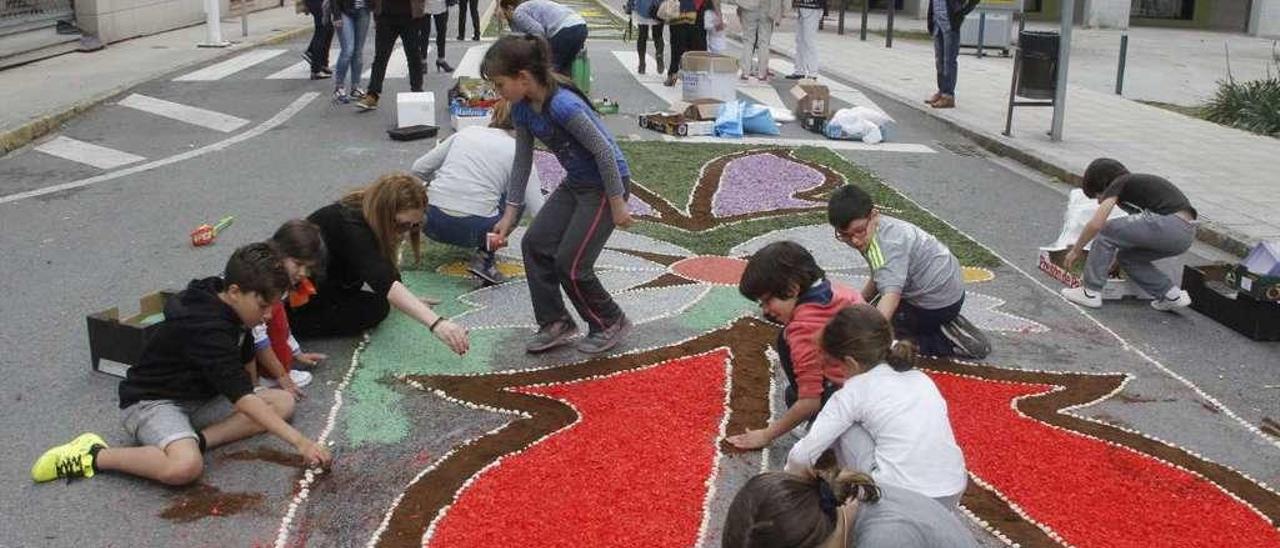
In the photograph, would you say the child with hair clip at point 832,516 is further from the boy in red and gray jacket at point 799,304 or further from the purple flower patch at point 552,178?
the purple flower patch at point 552,178

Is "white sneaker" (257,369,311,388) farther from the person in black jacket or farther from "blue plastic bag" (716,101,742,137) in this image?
the person in black jacket

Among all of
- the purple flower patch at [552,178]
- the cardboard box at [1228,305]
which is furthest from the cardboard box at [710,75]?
the cardboard box at [1228,305]

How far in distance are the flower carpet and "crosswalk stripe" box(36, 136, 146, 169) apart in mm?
4559

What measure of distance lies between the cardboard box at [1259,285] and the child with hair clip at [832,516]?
14.2ft

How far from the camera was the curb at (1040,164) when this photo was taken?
340 inches

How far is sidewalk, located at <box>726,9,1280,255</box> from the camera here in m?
9.56

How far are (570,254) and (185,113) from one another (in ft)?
28.4

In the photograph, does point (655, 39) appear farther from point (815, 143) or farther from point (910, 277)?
point (910, 277)

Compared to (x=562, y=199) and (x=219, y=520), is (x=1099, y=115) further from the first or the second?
(x=219, y=520)

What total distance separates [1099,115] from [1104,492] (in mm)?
11072

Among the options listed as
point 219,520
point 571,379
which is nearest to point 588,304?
point 571,379

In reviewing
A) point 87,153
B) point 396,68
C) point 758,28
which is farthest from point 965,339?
point 396,68

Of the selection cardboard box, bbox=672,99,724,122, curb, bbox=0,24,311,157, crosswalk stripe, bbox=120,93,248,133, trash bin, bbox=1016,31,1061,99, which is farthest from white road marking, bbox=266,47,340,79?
trash bin, bbox=1016,31,1061,99

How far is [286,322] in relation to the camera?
17.5 feet
